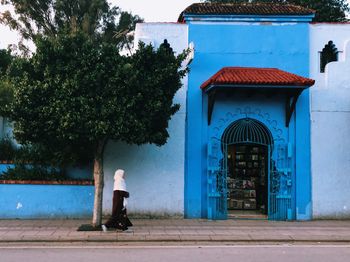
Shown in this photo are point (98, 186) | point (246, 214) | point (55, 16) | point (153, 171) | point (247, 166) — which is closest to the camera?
point (98, 186)

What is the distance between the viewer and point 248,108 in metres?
14.4

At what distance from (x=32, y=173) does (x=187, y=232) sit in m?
5.25

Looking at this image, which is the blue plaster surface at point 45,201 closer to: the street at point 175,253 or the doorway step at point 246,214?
the street at point 175,253

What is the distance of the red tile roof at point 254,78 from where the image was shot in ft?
42.9

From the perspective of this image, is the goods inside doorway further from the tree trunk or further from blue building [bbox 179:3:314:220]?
the tree trunk

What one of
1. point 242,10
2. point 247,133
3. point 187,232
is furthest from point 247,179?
point 242,10

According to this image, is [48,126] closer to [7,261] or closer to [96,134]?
[96,134]

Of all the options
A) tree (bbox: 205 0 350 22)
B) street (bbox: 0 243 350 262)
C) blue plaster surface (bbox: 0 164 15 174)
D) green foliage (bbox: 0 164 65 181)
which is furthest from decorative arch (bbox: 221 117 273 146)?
tree (bbox: 205 0 350 22)

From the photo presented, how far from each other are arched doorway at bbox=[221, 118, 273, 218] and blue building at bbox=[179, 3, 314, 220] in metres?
0.03

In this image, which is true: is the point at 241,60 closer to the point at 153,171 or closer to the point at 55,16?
the point at 153,171

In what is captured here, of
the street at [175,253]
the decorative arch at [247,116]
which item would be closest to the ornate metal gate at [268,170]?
the decorative arch at [247,116]

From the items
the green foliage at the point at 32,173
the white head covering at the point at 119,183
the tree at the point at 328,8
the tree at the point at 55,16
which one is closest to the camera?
the white head covering at the point at 119,183

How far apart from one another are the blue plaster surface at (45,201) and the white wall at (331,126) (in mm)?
6866

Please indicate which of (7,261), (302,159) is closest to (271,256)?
(7,261)
